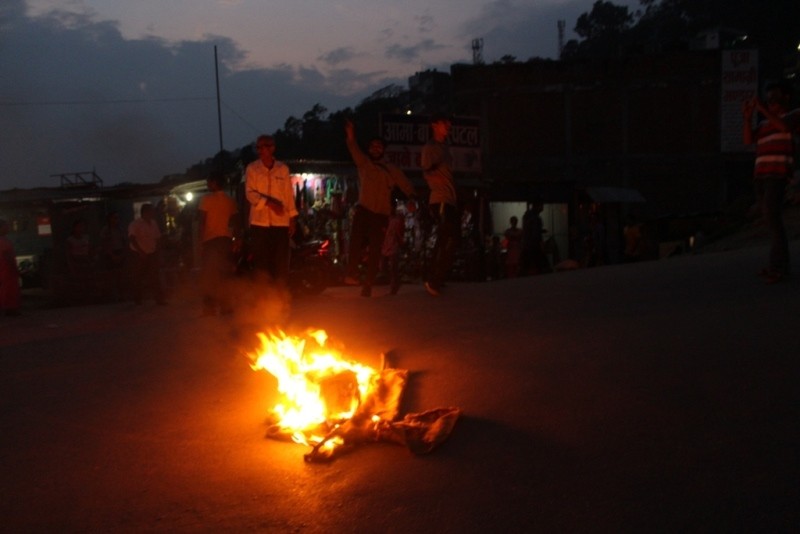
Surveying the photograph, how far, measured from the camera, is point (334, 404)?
15.1ft

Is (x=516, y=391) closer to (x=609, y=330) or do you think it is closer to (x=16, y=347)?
(x=609, y=330)

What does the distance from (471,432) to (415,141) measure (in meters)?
17.9

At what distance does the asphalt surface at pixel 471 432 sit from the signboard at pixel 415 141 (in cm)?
1468

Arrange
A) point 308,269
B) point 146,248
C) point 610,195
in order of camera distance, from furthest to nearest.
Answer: point 610,195, point 308,269, point 146,248

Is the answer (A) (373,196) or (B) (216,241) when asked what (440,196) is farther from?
(B) (216,241)

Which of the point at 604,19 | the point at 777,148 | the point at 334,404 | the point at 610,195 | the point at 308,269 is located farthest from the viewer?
the point at 604,19

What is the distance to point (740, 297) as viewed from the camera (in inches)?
264

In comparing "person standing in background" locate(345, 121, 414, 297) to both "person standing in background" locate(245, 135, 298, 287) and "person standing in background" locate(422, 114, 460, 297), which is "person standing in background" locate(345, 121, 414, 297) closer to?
"person standing in background" locate(422, 114, 460, 297)

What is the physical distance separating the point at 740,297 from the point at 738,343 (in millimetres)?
1637

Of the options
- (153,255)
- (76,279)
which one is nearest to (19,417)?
(153,255)

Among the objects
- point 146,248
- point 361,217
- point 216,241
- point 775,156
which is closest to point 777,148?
point 775,156

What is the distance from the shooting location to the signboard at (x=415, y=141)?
21203 mm

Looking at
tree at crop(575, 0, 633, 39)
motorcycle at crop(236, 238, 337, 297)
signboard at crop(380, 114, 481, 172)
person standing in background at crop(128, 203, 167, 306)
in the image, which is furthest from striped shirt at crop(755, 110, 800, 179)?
tree at crop(575, 0, 633, 39)

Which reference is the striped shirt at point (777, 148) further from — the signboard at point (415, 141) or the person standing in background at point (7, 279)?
the signboard at point (415, 141)
